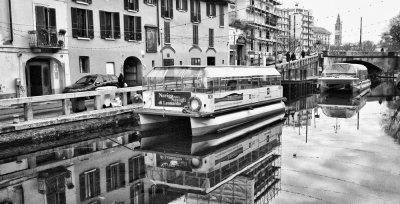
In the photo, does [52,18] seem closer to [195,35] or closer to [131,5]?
[131,5]

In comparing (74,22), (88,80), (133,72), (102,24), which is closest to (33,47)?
(88,80)

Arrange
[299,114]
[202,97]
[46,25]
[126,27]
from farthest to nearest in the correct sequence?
1. [126,27]
2. [299,114]
3. [46,25]
4. [202,97]

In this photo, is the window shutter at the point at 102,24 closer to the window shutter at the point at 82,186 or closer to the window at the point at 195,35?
the window at the point at 195,35

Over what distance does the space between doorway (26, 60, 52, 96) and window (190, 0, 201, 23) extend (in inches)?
658

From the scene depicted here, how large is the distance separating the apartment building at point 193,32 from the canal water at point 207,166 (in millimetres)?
16467

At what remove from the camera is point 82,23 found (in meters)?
28.8

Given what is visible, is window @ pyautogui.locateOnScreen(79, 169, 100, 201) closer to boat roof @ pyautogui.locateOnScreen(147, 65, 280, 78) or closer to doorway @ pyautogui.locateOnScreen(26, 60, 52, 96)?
boat roof @ pyautogui.locateOnScreen(147, 65, 280, 78)

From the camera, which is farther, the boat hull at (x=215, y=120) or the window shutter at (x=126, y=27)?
the window shutter at (x=126, y=27)

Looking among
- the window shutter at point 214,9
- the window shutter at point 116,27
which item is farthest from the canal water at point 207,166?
the window shutter at point 214,9

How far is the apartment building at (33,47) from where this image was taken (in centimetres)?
2389

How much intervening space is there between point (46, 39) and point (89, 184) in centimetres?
1683

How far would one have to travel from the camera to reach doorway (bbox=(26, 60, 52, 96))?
2644 centimetres

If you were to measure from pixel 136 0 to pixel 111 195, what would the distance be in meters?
25.1

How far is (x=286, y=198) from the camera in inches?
418
